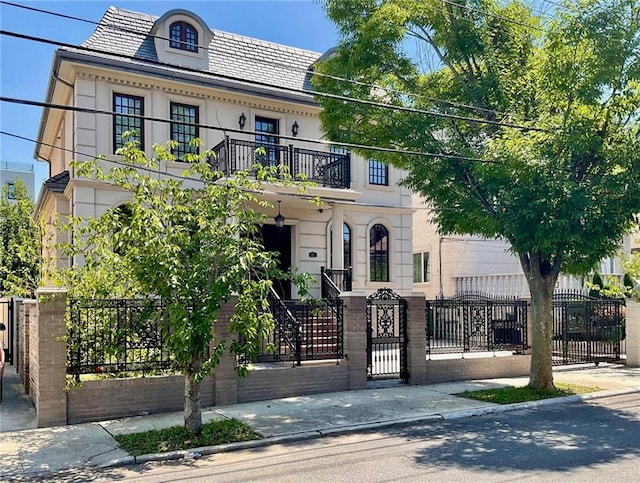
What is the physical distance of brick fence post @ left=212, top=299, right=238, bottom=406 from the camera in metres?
10.7

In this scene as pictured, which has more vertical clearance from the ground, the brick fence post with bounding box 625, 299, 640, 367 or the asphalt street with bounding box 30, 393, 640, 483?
the brick fence post with bounding box 625, 299, 640, 367

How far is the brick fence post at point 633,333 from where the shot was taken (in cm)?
1625

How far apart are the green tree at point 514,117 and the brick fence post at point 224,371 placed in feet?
15.0

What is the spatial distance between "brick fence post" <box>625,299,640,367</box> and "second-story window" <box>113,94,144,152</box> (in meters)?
14.4

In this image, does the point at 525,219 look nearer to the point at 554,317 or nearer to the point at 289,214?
the point at 554,317

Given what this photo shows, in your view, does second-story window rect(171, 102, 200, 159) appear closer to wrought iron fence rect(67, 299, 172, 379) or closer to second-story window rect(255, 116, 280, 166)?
second-story window rect(255, 116, 280, 166)

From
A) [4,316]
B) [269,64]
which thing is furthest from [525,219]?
[4,316]

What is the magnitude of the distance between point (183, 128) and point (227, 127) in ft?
4.23

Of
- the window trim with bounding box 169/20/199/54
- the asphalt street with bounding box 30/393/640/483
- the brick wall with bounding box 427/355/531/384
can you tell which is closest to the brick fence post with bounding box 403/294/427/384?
the brick wall with bounding box 427/355/531/384

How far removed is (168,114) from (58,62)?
3051 mm

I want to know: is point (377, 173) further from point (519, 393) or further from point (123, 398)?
point (123, 398)

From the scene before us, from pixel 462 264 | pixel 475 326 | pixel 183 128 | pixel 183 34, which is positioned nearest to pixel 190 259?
pixel 475 326

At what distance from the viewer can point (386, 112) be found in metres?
12.1

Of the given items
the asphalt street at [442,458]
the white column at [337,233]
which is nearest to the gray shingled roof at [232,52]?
the white column at [337,233]
